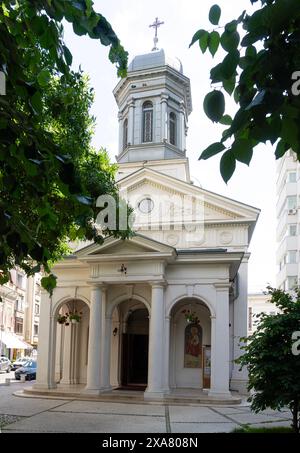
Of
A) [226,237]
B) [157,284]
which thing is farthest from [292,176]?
[157,284]

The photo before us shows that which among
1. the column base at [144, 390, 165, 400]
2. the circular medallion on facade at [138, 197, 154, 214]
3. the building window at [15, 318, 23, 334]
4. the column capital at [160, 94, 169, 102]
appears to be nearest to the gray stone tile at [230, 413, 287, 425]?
the column base at [144, 390, 165, 400]

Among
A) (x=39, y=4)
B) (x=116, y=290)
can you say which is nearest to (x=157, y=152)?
(x=116, y=290)

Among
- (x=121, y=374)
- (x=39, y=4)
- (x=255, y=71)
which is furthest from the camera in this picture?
(x=121, y=374)

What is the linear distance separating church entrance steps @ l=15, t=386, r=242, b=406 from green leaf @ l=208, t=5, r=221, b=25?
1838 cm

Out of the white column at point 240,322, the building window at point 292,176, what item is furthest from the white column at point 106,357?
the building window at point 292,176

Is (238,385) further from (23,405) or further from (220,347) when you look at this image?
(23,405)

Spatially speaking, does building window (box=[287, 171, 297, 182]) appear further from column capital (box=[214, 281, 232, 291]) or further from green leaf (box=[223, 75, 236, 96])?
green leaf (box=[223, 75, 236, 96])

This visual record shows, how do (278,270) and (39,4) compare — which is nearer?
(39,4)

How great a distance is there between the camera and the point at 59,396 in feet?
69.8

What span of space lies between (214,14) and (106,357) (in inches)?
800

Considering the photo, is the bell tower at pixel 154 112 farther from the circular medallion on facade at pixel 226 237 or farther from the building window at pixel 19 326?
the building window at pixel 19 326

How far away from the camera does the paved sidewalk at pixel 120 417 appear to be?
45.1 feet

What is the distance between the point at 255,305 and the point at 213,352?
177ft
